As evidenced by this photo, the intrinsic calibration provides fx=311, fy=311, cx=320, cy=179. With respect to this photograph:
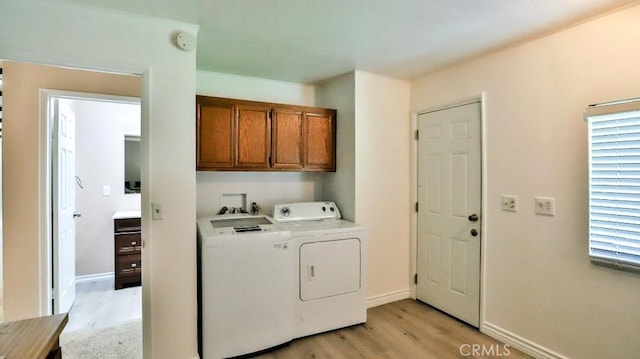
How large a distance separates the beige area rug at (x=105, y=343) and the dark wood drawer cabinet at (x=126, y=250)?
104 centimetres

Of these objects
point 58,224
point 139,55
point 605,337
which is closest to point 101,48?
point 139,55

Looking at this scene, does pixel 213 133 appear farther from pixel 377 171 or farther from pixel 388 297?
pixel 388 297

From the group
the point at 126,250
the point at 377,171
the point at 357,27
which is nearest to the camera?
the point at 357,27

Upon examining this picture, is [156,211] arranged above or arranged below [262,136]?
below

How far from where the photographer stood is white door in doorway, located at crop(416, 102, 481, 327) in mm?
2758

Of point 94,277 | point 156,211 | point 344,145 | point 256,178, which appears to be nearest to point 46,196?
point 156,211

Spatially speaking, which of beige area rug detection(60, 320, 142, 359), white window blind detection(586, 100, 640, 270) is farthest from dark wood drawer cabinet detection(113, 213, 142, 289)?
white window blind detection(586, 100, 640, 270)

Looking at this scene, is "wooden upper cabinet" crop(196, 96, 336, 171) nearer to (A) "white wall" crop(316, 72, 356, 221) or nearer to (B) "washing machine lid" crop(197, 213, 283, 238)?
(A) "white wall" crop(316, 72, 356, 221)

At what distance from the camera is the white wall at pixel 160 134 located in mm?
1882

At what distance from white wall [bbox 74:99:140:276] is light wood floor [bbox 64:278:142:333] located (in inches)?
13.3

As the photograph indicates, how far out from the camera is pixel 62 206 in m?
2.88

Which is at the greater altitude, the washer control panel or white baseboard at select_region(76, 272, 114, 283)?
the washer control panel

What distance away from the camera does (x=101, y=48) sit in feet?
6.30

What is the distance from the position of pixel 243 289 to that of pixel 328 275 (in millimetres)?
749
